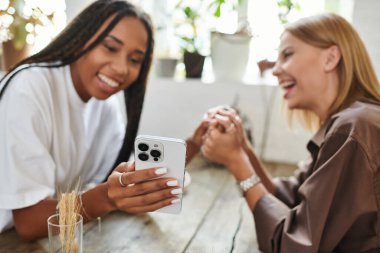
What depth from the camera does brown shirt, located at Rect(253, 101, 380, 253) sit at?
616 mm

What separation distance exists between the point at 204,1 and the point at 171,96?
1.43ft

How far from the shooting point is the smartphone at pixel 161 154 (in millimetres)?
572

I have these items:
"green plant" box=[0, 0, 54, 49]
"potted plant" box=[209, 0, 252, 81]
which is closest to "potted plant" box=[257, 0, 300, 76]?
"potted plant" box=[209, 0, 252, 81]

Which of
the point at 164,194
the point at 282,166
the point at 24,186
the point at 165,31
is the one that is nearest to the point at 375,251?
the point at 164,194

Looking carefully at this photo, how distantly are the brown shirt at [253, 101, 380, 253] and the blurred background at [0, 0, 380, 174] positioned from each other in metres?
0.71

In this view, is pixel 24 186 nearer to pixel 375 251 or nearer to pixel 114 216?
pixel 114 216

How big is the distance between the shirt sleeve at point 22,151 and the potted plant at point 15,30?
51cm

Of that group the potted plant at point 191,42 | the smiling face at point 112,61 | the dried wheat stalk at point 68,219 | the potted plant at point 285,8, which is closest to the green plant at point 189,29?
the potted plant at point 191,42

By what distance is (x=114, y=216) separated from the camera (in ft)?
2.86

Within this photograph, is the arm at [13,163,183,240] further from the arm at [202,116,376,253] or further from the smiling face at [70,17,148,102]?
the smiling face at [70,17,148,102]

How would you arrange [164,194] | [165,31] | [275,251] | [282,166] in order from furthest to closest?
[165,31] → [282,166] → [275,251] → [164,194]

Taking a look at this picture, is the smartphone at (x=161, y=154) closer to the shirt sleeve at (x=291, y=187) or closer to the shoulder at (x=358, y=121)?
the shoulder at (x=358, y=121)

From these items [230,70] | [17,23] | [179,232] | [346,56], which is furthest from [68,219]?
[230,70]

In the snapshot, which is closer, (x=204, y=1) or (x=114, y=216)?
(x=114, y=216)
